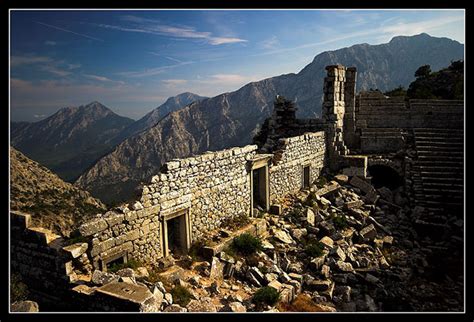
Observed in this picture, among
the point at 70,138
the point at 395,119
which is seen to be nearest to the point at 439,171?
the point at 395,119

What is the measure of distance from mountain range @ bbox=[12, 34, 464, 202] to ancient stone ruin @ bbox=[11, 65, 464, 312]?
108 ft

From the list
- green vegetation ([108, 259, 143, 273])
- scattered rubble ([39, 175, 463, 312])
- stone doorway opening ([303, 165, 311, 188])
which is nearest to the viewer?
scattered rubble ([39, 175, 463, 312])

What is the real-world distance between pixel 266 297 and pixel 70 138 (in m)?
86.0

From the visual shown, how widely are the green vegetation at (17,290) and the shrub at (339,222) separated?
9.89 meters

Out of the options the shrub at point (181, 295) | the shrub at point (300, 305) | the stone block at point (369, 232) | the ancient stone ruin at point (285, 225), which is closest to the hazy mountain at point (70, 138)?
the ancient stone ruin at point (285, 225)

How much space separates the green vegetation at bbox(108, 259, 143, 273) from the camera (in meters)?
7.80

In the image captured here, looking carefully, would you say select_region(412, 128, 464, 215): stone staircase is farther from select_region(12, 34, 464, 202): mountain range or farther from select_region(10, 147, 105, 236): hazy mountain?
select_region(12, 34, 464, 202): mountain range

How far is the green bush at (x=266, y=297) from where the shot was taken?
305 inches

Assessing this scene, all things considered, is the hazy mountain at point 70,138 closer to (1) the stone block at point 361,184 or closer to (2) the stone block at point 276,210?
(2) the stone block at point 276,210

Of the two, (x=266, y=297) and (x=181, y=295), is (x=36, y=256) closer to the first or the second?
(x=181, y=295)

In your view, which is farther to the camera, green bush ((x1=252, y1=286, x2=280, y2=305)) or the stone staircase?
the stone staircase

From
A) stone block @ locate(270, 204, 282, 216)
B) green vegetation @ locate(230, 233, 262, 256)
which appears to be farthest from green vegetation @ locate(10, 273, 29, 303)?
stone block @ locate(270, 204, 282, 216)

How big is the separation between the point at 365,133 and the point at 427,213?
654 cm

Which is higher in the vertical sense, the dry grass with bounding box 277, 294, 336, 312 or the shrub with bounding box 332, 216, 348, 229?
the shrub with bounding box 332, 216, 348, 229
